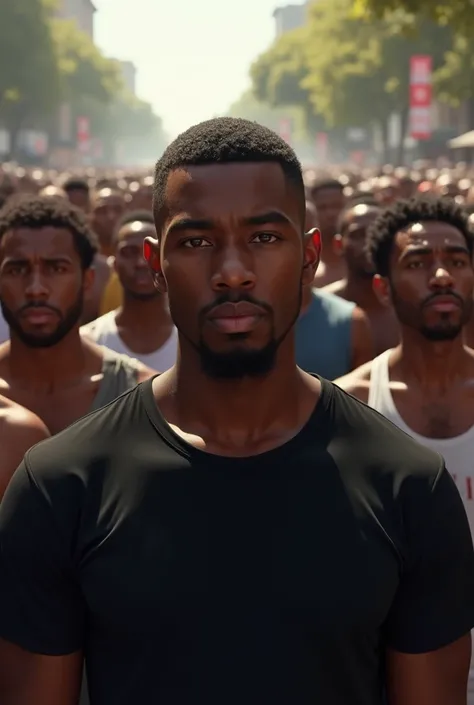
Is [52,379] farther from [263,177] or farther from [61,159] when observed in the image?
[61,159]

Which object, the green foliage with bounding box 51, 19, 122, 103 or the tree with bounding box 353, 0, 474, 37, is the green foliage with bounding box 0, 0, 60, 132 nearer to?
the green foliage with bounding box 51, 19, 122, 103

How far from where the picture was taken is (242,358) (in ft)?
7.29

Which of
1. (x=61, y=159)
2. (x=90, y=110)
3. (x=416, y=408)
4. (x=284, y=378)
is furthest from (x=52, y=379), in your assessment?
(x=90, y=110)

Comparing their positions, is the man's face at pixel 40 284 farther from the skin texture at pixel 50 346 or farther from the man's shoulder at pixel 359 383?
the man's shoulder at pixel 359 383

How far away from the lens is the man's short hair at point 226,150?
2273mm

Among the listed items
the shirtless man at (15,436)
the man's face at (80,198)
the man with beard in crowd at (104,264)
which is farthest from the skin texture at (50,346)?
the man's face at (80,198)

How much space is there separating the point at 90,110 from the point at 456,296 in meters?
123

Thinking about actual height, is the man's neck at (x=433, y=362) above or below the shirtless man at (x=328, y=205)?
above

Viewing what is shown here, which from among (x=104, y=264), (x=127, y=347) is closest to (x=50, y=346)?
(x=127, y=347)

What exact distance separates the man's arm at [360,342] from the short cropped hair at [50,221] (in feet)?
4.90

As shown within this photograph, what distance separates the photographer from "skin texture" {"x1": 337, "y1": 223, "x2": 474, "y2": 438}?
4.32m

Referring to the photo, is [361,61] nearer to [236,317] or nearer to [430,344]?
[430,344]

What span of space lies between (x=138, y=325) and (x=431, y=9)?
35.4 ft

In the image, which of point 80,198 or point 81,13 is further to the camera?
point 81,13
